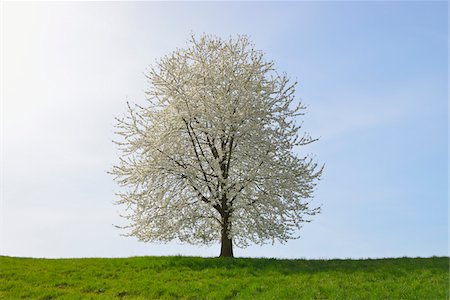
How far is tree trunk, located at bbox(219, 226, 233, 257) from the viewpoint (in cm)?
2445

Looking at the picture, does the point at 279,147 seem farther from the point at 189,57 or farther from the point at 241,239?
the point at 189,57

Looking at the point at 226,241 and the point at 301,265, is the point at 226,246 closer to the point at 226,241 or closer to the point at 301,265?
the point at 226,241

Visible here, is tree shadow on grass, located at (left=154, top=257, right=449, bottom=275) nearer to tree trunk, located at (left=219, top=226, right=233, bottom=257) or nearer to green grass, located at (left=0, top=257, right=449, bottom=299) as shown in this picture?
green grass, located at (left=0, top=257, right=449, bottom=299)

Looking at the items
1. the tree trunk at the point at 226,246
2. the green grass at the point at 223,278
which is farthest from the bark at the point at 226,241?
the green grass at the point at 223,278

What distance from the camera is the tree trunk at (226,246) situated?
24453 millimetres

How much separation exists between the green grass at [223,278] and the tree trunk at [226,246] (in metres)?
2.15

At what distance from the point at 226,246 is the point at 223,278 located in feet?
18.7

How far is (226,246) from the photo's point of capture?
24562 mm

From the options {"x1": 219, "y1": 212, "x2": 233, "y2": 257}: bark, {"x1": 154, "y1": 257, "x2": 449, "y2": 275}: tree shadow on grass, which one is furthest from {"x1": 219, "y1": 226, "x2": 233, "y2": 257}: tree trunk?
{"x1": 154, "y1": 257, "x2": 449, "y2": 275}: tree shadow on grass

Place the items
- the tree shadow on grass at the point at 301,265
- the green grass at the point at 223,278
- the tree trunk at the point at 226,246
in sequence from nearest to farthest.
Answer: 1. the green grass at the point at 223,278
2. the tree shadow on grass at the point at 301,265
3. the tree trunk at the point at 226,246

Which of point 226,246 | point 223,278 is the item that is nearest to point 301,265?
point 226,246

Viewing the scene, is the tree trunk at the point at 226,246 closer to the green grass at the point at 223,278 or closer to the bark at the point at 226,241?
the bark at the point at 226,241

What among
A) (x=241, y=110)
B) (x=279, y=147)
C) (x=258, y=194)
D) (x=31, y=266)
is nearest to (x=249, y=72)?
(x=241, y=110)

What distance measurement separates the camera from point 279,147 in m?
25.5
